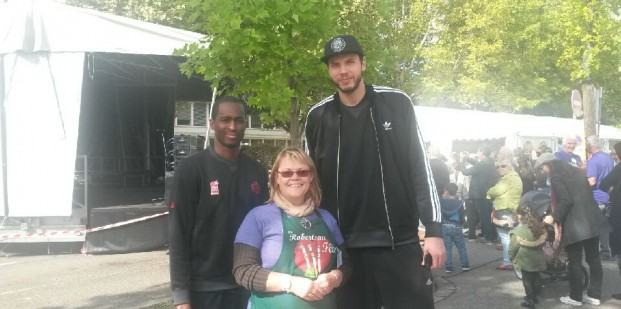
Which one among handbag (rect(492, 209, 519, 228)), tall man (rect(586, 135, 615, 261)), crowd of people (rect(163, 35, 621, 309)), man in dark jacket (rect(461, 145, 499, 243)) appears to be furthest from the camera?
man in dark jacket (rect(461, 145, 499, 243))

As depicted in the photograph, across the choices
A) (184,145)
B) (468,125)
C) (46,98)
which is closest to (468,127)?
(468,125)

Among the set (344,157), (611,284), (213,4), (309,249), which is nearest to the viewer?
(309,249)

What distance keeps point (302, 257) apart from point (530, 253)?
487 cm

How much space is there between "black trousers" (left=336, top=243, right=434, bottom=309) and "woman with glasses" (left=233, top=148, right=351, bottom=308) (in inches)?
7.1

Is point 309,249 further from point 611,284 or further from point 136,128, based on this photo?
point 136,128

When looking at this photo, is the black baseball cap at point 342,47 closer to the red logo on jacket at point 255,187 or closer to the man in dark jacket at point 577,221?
the red logo on jacket at point 255,187

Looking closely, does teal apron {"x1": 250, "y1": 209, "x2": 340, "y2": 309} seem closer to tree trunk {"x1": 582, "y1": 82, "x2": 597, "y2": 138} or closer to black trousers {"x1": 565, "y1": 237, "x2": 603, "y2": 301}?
black trousers {"x1": 565, "y1": 237, "x2": 603, "y2": 301}

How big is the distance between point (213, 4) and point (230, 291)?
2.70m

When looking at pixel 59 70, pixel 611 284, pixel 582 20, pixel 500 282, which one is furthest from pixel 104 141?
pixel 582 20

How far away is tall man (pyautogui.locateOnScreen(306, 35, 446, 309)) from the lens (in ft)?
9.58

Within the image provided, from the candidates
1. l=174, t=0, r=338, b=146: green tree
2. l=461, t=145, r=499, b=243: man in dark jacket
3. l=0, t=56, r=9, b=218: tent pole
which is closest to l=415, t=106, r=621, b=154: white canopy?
l=461, t=145, r=499, b=243: man in dark jacket

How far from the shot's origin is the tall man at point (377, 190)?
292cm

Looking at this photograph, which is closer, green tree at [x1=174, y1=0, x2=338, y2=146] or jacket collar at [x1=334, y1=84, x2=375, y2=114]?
jacket collar at [x1=334, y1=84, x2=375, y2=114]

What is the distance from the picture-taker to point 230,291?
319 centimetres
